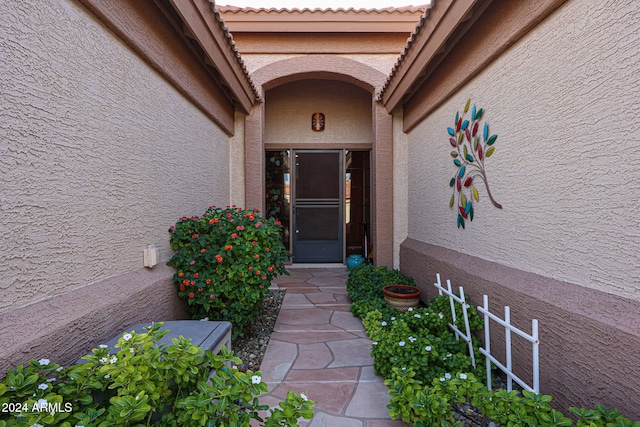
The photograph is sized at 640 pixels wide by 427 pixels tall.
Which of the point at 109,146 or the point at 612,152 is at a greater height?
the point at 109,146

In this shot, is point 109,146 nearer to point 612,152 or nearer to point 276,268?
point 276,268

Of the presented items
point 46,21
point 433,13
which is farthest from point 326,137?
point 46,21

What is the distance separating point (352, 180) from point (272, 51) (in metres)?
2.87

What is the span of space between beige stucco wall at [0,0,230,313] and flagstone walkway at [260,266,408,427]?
140 centimetres

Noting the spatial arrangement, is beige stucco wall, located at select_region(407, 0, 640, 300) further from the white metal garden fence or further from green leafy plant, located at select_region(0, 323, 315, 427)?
green leafy plant, located at select_region(0, 323, 315, 427)

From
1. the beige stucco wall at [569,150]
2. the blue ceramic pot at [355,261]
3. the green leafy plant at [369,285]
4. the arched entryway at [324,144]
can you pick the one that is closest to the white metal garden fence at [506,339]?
the beige stucco wall at [569,150]

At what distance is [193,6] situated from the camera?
8.97ft

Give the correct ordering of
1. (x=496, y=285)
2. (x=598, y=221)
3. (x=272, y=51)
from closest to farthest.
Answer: (x=598, y=221) < (x=496, y=285) < (x=272, y=51)

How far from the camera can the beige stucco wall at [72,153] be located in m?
1.42

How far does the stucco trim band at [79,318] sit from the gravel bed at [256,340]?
31.6 inches

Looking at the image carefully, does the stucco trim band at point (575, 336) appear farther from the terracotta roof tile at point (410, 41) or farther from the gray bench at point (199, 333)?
the terracotta roof tile at point (410, 41)

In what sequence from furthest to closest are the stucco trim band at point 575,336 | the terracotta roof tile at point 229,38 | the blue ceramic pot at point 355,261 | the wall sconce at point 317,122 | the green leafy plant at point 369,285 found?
the wall sconce at point 317,122
the blue ceramic pot at point 355,261
the green leafy plant at point 369,285
the terracotta roof tile at point 229,38
the stucco trim band at point 575,336

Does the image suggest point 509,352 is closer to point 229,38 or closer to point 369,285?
point 369,285

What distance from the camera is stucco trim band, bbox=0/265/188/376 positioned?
1.35 meters
